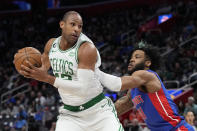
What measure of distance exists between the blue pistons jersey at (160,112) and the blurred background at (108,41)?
120 cm

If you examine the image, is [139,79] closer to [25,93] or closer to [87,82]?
[87,82]

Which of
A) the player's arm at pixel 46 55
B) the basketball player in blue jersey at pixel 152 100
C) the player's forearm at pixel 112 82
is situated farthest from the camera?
the player's arm at pixel 46 55

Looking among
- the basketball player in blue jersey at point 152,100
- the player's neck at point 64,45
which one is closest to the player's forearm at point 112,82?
the basketball player in blue jersey at point 152,100

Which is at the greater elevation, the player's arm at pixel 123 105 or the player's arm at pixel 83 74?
the player's arm at pixel 83 74

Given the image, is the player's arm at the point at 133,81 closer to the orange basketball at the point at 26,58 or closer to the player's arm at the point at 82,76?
the player's arm at the point at 82,76

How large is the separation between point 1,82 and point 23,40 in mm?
5360

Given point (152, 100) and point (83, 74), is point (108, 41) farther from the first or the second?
point (83, 74)

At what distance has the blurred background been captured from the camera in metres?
11.0

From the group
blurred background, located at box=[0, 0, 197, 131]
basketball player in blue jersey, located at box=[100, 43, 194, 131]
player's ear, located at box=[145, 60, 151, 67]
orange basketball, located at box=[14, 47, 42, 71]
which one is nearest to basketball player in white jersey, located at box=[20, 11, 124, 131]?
orange basketball, located at box=[14, 47, 42, 71]

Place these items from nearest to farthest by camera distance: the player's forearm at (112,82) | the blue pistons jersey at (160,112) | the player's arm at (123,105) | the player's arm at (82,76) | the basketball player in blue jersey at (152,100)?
the player's arm at (82,76)
the player's forearm at (112,82)
the basketball player in blue jersey at (152,100)
the blue pistons jersey at (160,112)
the player's arm at (123,105)

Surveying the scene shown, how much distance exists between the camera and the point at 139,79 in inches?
164

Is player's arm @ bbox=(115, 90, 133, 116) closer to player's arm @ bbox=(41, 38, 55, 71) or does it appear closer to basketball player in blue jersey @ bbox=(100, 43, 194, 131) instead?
basketball player in blue jersey @ bbox=(100, 43, 194, 131)

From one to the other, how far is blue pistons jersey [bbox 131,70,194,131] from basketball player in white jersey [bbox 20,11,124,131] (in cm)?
45

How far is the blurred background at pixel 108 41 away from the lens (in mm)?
10992
